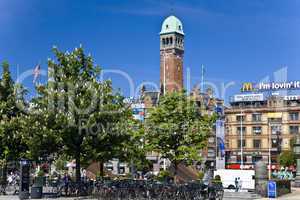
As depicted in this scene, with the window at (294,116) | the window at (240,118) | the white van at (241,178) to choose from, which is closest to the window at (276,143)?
the window at (294,116)

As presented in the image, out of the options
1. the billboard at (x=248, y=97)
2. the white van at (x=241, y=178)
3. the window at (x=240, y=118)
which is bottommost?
the white van at (x=241, y=178)

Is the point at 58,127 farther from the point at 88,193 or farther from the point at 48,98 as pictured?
the point at 88,193

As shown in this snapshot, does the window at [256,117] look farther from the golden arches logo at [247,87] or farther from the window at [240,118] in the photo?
the golden arches logo at [247,87]

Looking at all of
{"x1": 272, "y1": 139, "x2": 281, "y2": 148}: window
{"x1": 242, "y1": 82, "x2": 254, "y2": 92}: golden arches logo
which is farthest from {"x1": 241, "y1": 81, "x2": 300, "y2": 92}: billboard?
{"x1": 272, "y1": 139, "x2": 281, "y2": 148}: window

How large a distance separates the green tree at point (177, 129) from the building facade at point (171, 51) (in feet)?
345

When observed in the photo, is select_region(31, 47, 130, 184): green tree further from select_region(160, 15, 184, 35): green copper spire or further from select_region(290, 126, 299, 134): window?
select_region(160, 15, 184, 35): green copper spire

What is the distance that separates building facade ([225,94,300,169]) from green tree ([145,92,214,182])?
202ft

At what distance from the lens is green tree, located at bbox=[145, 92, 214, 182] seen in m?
45.6

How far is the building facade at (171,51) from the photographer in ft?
513

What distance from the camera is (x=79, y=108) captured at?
125 ft

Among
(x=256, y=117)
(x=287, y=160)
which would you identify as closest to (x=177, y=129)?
(x=287, y=160)

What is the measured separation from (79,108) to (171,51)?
125773 millimetres

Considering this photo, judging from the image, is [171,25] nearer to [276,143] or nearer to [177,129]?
[276,143]

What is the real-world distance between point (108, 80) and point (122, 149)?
18.8ft
